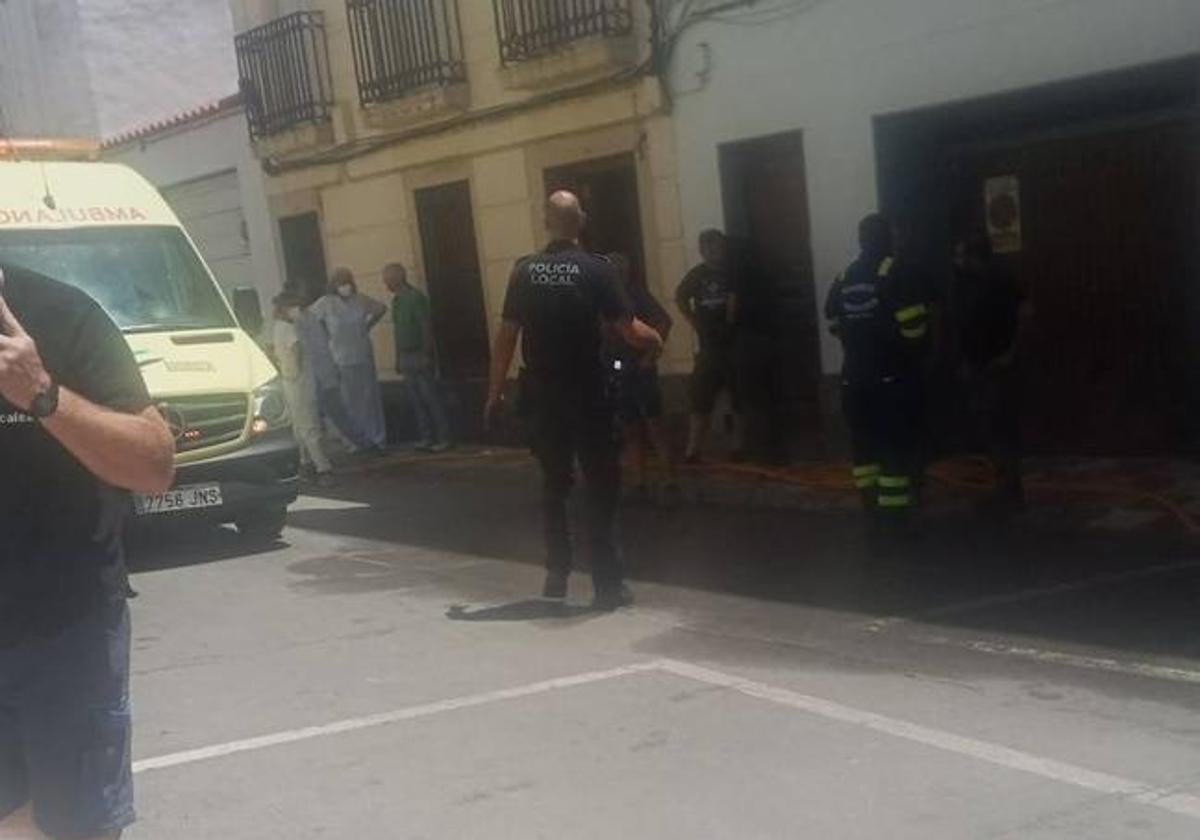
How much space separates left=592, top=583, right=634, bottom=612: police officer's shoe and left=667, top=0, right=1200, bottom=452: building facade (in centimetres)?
301

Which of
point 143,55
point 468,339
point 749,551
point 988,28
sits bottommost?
point 749,551

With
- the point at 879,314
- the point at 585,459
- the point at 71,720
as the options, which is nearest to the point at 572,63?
the point at 879,314

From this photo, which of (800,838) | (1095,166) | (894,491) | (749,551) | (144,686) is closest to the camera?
(800,838)

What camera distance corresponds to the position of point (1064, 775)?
16.9ft

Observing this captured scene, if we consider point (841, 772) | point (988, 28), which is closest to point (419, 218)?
point (988, 28)

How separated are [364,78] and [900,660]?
1209 cm

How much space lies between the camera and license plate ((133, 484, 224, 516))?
10391 millimetres

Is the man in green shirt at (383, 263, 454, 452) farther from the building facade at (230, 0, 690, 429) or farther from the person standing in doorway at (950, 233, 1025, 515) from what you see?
the person standing in doorway at (950, 233, 1025, 515)

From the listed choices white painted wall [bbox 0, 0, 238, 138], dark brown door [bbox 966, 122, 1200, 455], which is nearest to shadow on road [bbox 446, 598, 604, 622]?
dark brown door [bbox 966, 122, 1200, 455]

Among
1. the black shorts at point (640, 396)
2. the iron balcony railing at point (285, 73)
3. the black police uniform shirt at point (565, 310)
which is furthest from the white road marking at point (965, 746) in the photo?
the iron balcony railing at point (285, 73)

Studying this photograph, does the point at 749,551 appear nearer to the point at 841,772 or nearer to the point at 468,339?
the point at 841,772

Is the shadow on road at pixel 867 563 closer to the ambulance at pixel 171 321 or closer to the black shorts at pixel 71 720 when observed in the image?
the ambulance at pixel 171 321

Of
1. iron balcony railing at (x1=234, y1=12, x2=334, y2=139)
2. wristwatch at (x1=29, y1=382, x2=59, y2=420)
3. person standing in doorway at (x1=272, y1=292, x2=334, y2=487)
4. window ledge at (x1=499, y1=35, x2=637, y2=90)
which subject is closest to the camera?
wristwatch at (x1=29, y1=382, x2=59, y2=420)

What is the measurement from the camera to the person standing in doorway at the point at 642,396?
418 inches
